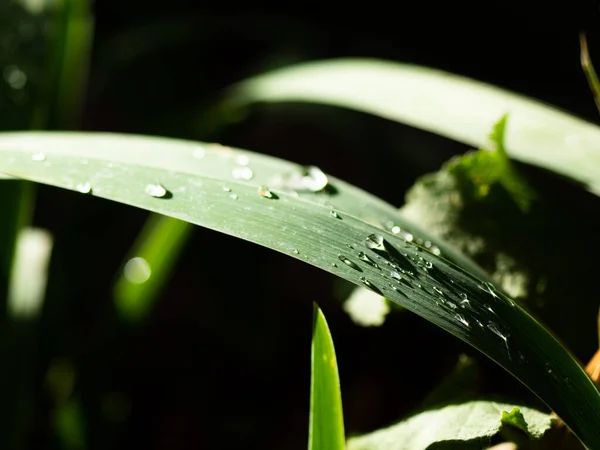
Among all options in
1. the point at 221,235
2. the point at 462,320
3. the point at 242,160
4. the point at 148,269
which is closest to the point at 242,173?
the point at 242,160

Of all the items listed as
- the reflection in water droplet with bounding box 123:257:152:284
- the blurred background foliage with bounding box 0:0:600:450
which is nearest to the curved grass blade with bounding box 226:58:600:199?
the blurred background foliage with bounding box 0:0:600:450

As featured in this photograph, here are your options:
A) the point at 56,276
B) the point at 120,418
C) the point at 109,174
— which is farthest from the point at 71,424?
the point at 109,174

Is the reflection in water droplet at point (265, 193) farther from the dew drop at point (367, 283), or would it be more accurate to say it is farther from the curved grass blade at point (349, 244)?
the dew drop at point (367, 283)

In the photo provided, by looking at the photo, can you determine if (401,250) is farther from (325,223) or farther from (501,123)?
(501,123)

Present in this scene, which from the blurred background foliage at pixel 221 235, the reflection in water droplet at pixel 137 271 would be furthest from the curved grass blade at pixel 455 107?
the reflection in water droplet at pixel 137 271

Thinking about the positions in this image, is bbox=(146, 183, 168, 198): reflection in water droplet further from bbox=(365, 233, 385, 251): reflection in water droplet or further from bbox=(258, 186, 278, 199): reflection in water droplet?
bbox=(365, 233, 385, 251): reflection in water droplet

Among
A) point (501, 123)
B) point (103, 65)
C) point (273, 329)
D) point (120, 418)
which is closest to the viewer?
point (501, 123)

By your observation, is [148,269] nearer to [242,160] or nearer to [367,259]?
[242,160]
